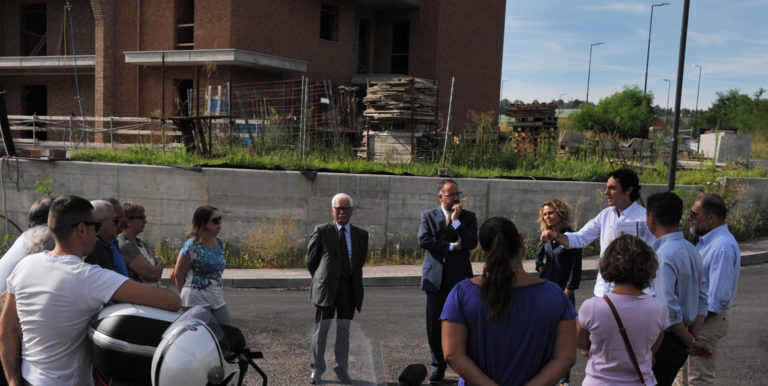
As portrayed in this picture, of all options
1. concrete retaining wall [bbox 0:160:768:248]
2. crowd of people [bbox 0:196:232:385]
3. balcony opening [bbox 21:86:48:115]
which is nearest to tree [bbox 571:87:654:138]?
balcony opening [bbox 21:86:48:115]

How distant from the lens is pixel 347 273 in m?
6.14

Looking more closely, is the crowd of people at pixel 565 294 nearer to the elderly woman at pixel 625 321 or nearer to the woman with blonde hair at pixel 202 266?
the elderly woman at pixel 625 321

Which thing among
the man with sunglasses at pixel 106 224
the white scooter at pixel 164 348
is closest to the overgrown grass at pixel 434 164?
the man with sunglasses at pixel 106 224

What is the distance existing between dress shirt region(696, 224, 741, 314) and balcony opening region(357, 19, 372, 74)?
25613mm

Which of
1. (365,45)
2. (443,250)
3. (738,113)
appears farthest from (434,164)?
(738,113)

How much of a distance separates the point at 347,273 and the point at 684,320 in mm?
3115

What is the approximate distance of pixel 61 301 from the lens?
115 inches

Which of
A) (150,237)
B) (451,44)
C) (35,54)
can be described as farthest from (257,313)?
(35,54)

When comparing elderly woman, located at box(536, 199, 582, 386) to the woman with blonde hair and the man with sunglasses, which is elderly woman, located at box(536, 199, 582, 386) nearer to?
the woman with blonde hair

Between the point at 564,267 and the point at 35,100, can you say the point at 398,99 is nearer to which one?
the point at 564,267

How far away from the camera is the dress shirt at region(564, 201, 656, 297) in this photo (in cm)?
492

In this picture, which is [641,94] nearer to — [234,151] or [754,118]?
[754,118]

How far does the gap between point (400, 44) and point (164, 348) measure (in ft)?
95.1

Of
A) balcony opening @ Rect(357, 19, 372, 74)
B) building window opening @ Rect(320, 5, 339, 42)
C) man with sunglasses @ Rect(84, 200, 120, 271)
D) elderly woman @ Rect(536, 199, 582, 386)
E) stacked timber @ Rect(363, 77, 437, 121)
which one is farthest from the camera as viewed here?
balcony opening @ Rect(357, 19, 372, 74)
